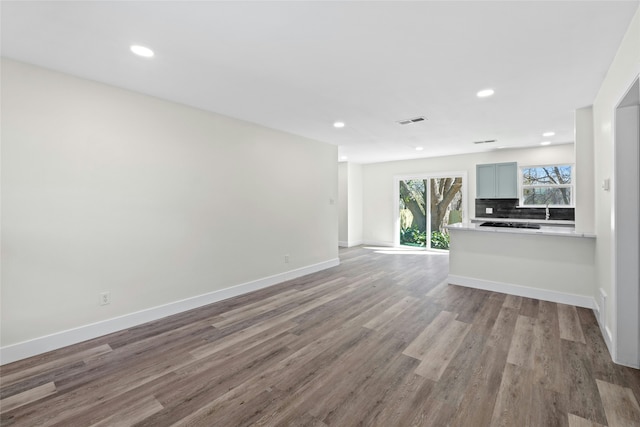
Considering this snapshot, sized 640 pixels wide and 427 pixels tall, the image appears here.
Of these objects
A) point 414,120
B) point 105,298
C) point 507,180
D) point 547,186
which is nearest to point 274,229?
point 105,298

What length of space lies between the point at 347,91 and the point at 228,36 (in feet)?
4.53

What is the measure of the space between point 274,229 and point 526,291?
12.6 feet

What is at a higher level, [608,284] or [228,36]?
[228,36]

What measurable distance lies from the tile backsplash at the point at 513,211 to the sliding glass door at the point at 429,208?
0.44 m

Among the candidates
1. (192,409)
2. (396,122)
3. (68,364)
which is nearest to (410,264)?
(396,122)

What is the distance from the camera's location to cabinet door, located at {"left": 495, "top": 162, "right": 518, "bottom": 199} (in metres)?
6.12

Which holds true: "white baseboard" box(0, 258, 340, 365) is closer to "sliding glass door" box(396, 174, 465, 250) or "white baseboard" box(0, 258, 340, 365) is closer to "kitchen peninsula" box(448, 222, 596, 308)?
"kitchen peninsula" box(448, 222, 596, 308)

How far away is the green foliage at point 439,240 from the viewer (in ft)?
23.9

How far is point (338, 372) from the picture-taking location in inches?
85.7

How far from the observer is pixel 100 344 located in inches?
104

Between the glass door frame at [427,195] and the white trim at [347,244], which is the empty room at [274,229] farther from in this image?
the white trim at [347,244]

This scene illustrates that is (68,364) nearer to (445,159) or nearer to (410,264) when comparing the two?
(410,264)

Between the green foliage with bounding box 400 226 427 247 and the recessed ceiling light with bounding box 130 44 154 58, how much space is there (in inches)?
279

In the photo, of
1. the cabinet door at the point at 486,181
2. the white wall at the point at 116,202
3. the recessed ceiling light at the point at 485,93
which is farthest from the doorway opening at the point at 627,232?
the cabinet door at the point at 486,181
